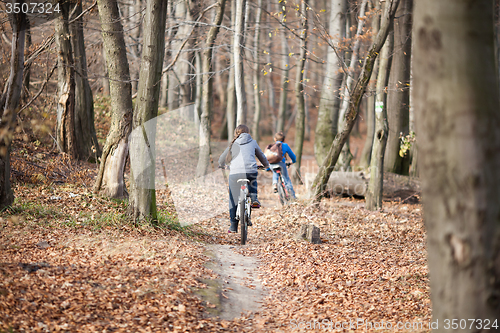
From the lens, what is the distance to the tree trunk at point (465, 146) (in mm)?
2566

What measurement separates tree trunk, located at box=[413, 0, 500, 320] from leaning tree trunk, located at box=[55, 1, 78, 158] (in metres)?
9.70

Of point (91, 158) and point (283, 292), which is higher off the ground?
point (91, 158)

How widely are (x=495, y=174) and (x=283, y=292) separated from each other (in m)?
3.70

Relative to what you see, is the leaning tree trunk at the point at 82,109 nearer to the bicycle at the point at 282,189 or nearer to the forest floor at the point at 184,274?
the forest floor at the point at 184,274

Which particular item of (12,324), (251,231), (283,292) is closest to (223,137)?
(251,231)

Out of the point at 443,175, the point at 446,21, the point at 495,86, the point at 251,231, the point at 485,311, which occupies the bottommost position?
the point at 251,231

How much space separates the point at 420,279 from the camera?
5.68 m

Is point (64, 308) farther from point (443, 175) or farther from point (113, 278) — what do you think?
point (443, 175)

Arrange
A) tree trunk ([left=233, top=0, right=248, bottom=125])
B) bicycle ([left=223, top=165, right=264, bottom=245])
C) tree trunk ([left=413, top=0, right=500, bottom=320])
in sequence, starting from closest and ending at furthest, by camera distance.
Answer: tree trunk ([left=413, top=0, right=500, bottom=320]) → bicycle ([left=223, top=165, right=264, bottom=245]) → tree trunk ([left=233, top=0, right=248, bottom=125])

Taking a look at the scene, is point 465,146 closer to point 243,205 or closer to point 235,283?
point 235,283

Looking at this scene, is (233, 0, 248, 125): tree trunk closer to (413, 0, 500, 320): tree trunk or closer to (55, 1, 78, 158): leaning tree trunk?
(55, 1, 78, 158): leaning tree trunk

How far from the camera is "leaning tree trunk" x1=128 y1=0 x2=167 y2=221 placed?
6.80 m

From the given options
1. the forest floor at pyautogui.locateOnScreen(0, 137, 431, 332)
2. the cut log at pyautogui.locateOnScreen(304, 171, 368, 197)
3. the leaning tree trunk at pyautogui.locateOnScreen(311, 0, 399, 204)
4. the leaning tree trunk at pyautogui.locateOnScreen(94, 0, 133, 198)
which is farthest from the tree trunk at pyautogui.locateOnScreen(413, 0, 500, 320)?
the cut log at pyautogui.locateOnScreen(304, 171, 368, 197)

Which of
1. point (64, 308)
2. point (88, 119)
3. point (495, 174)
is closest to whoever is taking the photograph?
point (495, 174)
